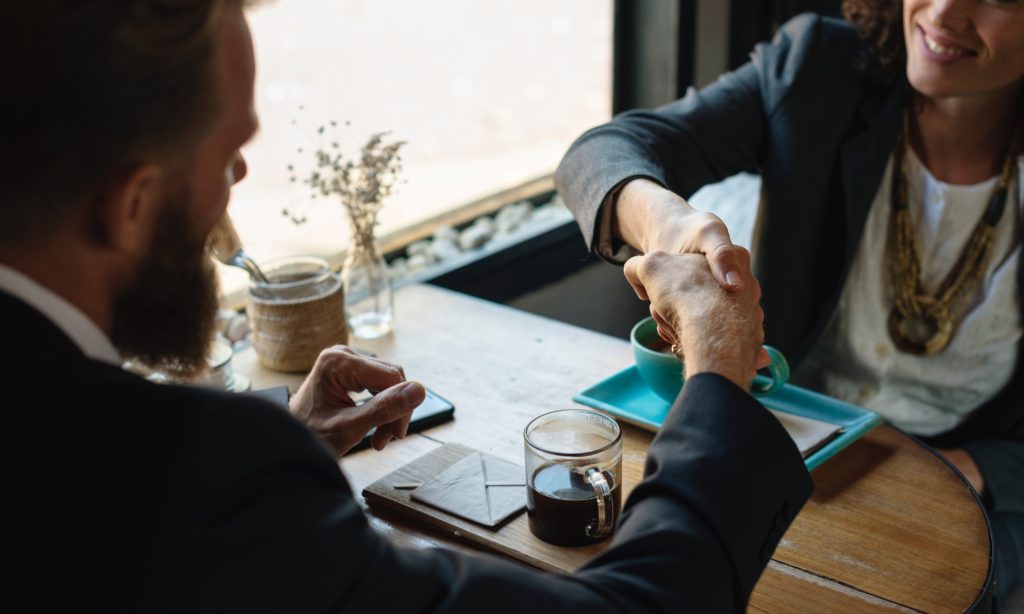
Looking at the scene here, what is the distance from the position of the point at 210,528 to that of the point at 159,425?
3.0 inches

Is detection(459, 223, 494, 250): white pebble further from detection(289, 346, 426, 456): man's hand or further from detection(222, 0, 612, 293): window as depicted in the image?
detection(289, 346, 426, 456): man's hand

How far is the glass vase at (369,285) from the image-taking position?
5.49 feet

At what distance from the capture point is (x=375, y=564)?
2.29ft

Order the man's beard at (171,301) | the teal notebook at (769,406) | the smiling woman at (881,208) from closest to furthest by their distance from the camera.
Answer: the man's beard at (171,301) → the teal notebook at (769,406) → the smiling woman at (881,208)

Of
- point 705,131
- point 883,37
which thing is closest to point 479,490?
point 705,131

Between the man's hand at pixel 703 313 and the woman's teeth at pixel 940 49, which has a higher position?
the woman's teeth at pixel 940 49

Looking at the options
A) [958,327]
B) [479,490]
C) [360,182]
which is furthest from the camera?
[958,327]

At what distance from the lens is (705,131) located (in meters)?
1.81

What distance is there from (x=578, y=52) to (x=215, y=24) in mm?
2305

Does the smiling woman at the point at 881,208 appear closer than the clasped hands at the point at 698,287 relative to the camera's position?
No

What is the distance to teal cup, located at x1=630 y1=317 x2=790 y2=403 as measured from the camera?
4.35 feet

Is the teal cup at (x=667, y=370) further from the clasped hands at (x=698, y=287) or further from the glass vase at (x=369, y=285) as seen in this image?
the glass vase at (x=369, y=285)

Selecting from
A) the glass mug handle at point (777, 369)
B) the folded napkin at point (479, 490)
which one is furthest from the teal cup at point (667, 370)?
the folded napkin at point (479, 490)

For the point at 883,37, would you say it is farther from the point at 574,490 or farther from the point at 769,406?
the point at 574,490
